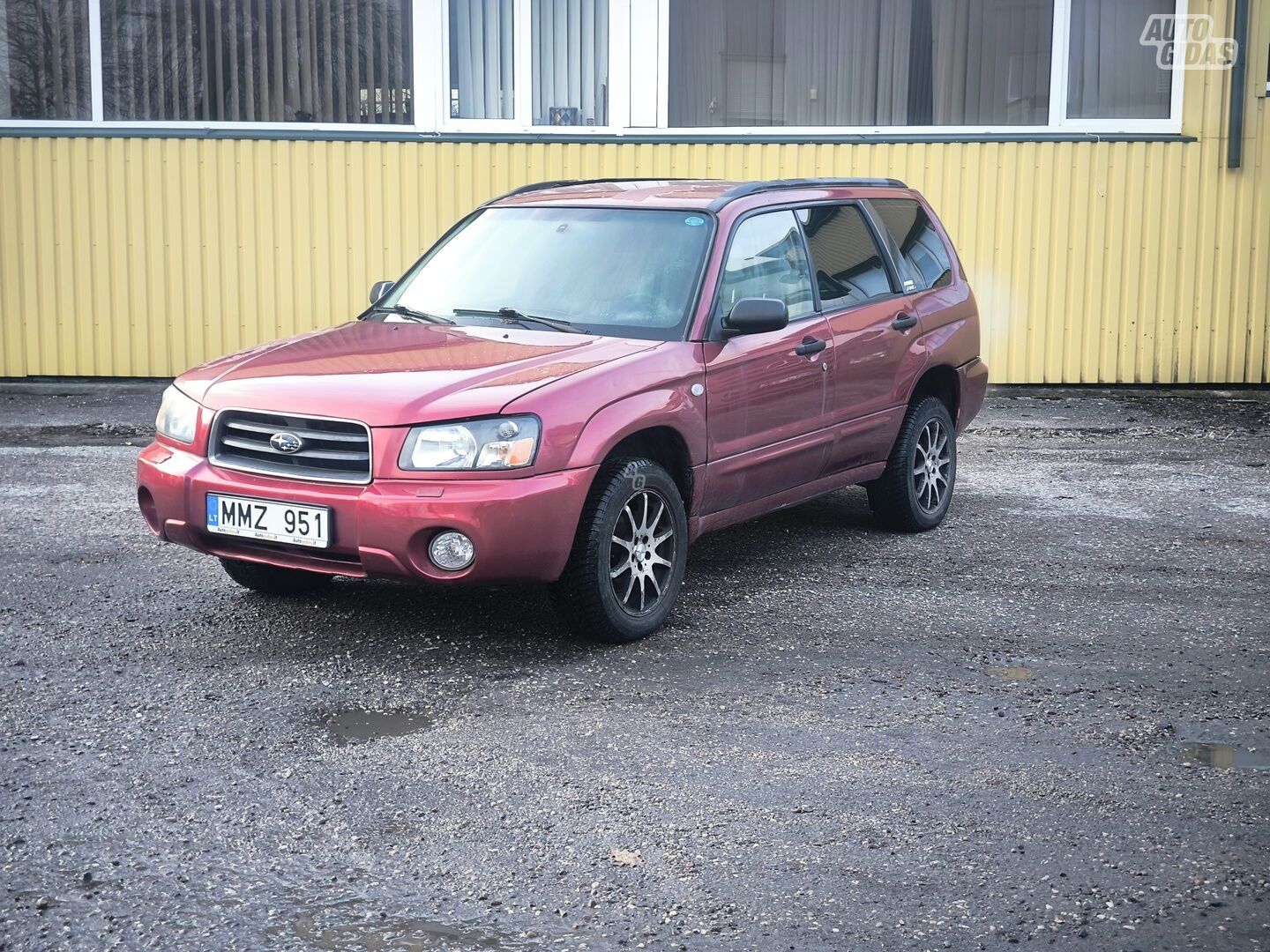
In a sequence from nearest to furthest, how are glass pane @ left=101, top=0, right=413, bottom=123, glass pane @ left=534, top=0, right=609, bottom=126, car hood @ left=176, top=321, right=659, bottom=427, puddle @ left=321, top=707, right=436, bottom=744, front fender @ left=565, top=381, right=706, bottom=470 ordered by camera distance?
puddle @ left=321, top=707, right=436, bottom=744, car hood @ left=176, top=321, right=659, bottom=427, front fender @ left=565, top=381, right=706, bottom=470, glass pane @ left=101, top=0, right=413, bottom=123, glass pane @ left=534, top=0, right=609, bottom=126

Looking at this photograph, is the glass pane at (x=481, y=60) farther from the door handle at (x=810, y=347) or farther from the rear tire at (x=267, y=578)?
the rear tire at (x=267, y=578)

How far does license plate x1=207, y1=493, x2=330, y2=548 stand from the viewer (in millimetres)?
5441

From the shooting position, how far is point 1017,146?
12.7 meters

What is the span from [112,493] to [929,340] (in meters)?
4.37

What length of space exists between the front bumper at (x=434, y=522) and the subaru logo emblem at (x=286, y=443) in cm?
11

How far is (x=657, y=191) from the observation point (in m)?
7.05

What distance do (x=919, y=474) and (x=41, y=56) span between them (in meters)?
8.22

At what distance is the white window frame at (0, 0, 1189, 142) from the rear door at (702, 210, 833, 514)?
19.7ft

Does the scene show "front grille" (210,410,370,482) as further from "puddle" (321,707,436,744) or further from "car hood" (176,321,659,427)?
"puddle" (321,707,436,744)

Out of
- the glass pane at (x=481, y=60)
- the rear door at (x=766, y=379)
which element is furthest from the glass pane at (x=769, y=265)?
the glass pane at (x=481, y=60)

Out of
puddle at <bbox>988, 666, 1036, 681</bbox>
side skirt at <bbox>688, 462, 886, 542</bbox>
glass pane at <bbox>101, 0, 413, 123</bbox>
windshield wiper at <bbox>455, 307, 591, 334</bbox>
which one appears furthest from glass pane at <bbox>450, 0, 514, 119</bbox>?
puddle at <bbox>988, 666, 1036, 681</bbox>

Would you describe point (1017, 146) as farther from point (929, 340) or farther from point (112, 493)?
point (112, 493)

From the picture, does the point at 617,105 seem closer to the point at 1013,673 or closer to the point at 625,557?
the point at 625,557

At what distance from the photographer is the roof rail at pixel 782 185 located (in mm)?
6791
